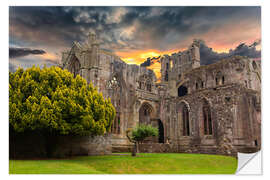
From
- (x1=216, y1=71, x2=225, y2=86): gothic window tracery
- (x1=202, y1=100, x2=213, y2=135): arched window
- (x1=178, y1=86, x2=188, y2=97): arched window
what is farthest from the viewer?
(x1=178, y1=86, x2=188, y2=97): arched window

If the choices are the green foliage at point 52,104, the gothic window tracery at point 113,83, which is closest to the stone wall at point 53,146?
the green foliage at point 52,104

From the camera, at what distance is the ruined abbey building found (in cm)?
2444

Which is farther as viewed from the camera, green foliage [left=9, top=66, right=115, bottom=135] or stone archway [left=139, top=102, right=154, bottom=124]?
stone archway [left=139, top=102, right=154, bottom=124]

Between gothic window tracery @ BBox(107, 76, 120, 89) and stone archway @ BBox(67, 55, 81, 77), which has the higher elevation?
stone archway @ BBox(67, 55, 81, 77)

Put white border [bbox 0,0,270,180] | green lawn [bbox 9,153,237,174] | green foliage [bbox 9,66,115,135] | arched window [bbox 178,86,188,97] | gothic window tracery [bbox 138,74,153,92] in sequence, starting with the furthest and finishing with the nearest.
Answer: arched window [bbox 178,86,188,97] < gothic window tracery [bbox 138,74,153,92] < green foliage [bbox 9,66,115,135] < white border [bbox 0,0,270,180] < green lawn [bbox 9,153,237,174]

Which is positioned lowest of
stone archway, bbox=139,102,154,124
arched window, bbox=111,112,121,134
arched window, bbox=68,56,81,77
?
arched window, bbox=111,112,121,134

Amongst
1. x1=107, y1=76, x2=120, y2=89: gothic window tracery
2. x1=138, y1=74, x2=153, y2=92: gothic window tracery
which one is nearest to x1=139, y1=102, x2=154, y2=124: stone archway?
x1=138, y1=74, x2=153, y2=92: gothic window tracery

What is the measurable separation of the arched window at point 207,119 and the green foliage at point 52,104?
12.5 metres

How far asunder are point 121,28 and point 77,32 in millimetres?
3376

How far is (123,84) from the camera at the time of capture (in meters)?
33.2

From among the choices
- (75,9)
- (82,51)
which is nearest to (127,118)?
(82,51)

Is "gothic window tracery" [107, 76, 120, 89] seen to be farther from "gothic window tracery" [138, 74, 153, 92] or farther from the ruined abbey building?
"gothic window tracery" [138, 74, 153, 92]

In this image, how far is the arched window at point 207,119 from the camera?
27.1 metres
